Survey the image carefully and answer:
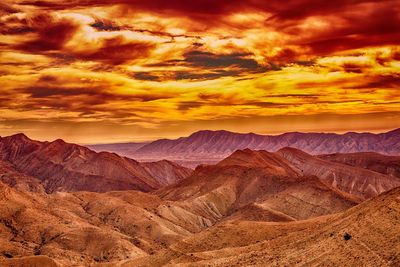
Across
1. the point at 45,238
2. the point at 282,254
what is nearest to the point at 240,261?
the point at 282,254

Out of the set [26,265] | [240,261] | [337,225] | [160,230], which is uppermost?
[337,225]

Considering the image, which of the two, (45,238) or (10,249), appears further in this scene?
(45,238)

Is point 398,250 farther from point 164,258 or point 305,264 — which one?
point 164,258

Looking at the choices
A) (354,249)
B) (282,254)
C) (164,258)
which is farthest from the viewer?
(164,258)

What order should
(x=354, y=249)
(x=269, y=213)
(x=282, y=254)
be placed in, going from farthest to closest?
(x=269, y=213) → (x=282, y=254) → (x=354, y=249)

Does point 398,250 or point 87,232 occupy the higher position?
point 398,250

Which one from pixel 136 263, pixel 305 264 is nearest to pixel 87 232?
pixel 136 263

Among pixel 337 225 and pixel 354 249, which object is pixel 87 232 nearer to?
pixel 337 225

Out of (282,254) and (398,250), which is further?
(282,254)

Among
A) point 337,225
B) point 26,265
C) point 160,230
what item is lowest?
point 160,230
